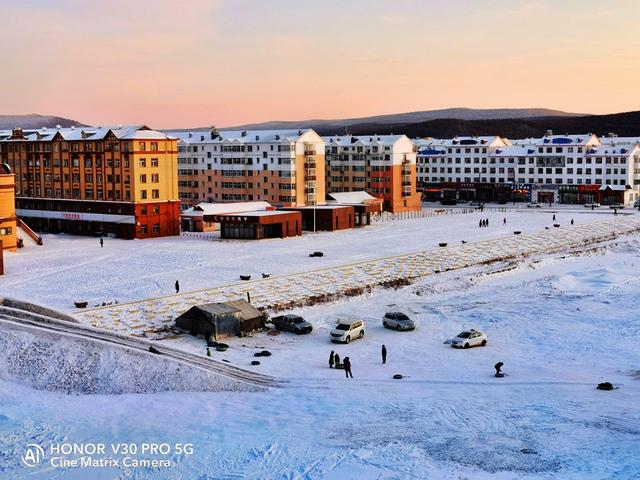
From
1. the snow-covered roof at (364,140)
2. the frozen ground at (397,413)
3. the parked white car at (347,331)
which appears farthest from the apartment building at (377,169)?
the parked white car at (347,331)

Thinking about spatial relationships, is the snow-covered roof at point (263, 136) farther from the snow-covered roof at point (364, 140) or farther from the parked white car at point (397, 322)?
the parked white car at point (397, 322)

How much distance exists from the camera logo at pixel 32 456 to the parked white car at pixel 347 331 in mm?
15532

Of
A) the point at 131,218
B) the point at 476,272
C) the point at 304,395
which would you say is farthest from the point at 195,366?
the point at 131,218

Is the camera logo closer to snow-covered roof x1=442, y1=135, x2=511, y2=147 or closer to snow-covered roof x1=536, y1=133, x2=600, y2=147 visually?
snow-covered roof x1=536, y1=133, x2=600, y2=147

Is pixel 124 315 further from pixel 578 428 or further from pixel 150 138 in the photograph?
pixel 150 138

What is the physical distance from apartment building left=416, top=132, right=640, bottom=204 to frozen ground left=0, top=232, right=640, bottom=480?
244 feet

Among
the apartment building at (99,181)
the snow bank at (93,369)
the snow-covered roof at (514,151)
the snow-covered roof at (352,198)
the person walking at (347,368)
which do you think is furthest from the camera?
the snow-covered roof at (514,151)

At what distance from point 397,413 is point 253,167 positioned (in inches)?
2738

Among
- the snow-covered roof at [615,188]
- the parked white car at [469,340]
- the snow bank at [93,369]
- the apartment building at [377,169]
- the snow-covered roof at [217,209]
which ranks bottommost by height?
the parked white car at [469,340]

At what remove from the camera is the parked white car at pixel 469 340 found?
33.2m

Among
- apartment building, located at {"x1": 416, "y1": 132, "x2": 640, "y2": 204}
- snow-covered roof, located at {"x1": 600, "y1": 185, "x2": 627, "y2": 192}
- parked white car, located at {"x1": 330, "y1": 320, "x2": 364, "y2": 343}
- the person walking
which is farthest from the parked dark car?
apartment building, located at {"x1": 416, "y1": 132, "x2": 640, "y2": 204}

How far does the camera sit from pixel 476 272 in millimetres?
52094

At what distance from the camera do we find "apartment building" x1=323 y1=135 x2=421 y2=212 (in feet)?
328

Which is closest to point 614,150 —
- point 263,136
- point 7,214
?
point 263,136
